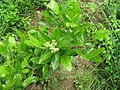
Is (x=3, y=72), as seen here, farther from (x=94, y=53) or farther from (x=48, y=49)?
(x=94, y=53)

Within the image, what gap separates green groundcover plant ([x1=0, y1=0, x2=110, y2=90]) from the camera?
2.53 metres

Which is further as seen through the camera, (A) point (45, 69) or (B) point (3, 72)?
(A) point (45, 69)

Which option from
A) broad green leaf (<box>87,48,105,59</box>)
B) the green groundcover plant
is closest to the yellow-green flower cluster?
the green groundcover plant

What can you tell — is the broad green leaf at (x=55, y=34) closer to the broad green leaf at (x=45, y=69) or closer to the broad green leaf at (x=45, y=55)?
the broad green leaf at (x=45, y=55)

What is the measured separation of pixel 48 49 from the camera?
100.0 inches

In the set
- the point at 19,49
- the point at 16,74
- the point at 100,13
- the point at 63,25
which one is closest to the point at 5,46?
the point at 19,49

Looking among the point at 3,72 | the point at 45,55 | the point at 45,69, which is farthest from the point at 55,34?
→ the point at 3,72

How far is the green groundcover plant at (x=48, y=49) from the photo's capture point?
2525 mm

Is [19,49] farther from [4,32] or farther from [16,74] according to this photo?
[4,32]

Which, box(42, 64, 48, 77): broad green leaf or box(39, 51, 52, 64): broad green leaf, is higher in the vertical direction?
box(39, 51, 52, 64): broad green leaf

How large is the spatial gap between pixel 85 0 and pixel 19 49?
4.40ft

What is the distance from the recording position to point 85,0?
3709 millimetres

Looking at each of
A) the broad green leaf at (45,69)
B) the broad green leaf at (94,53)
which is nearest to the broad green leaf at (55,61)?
the broad green leaf at (45,69)

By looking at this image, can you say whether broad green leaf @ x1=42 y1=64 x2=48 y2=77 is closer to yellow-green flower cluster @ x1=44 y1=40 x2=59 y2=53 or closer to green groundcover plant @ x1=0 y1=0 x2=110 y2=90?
green groundcover plant @ x1=0 y1=0 x2=110 y2=90
